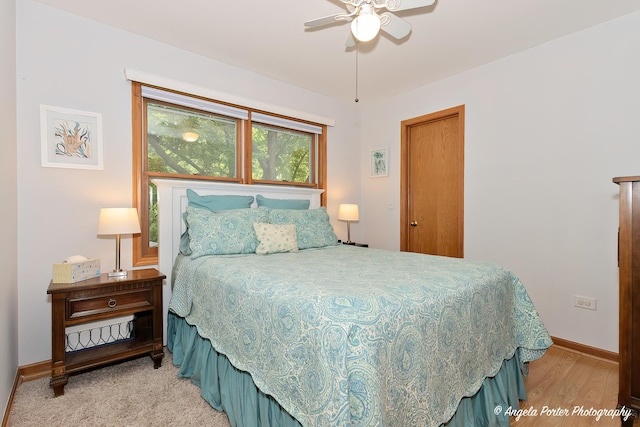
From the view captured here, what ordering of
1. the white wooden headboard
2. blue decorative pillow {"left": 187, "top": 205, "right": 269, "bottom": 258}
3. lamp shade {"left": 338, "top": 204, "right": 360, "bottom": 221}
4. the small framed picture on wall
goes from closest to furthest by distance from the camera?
blue decorative pillow {"left": 187, "top": 205, "right": 269, "bottom": 258} < the white wooden headboard < lamp shade {"left": 338, "top": 204, "right": 360, "bottom": 221} < the small framed picture on wall

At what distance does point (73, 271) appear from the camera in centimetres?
195

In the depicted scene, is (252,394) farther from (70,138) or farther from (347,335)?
(70,138)

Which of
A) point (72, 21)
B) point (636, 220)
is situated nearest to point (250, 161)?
point (72, 21)

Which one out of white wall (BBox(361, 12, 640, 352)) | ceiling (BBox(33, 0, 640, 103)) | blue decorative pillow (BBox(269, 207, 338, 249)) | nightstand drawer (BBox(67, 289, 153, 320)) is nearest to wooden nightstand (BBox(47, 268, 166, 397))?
nightstand drawer (BBox(67, 289, 153, 320))

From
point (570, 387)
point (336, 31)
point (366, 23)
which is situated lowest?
point (570, 387)

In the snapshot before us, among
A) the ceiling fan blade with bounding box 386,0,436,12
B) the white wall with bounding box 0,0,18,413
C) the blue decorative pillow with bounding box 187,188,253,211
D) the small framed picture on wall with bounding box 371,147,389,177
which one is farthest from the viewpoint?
the small framed picture on wall with bounding box 371,147,389,177

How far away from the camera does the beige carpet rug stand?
1.63m

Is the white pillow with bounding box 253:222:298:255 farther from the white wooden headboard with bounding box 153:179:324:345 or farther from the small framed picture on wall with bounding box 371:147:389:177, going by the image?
the small framed picture on wall with bounding box 371:147:389:177

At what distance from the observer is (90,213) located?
232 cm

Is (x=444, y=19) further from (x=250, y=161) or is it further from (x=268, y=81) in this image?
(x=250, y=161)

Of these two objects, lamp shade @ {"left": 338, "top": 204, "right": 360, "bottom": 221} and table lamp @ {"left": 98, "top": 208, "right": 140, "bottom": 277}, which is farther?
lamp shade @ {"left": 338, "top": 204, "right": 360, "bottom": 221}

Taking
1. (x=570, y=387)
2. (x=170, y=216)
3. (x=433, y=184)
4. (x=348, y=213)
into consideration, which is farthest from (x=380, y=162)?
(x=570, y=387)

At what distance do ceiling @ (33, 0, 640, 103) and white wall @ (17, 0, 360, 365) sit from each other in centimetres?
14

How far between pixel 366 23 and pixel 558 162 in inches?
80.9
